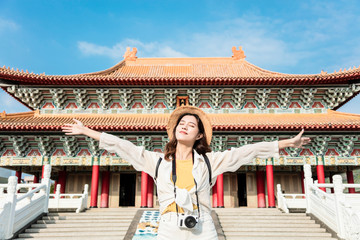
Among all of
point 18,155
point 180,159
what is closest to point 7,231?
point 18,155

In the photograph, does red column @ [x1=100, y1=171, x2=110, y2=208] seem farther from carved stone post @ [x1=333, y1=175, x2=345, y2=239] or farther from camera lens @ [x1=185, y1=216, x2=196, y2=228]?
camera lens @ [x1=185, y1=216, x2=196, y2=228]

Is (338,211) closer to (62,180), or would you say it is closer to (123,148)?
(123,148)

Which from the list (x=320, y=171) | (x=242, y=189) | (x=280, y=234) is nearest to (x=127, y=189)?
(x=242, y=189)

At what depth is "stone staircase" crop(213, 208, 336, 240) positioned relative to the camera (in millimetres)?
8992

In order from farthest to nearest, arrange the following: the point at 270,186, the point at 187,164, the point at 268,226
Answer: the point at 270,186
the point at 268,226
the point at 187,164

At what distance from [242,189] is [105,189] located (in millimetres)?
7800

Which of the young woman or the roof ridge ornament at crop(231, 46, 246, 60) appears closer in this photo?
the young woman

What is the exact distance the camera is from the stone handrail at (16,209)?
27.5ft

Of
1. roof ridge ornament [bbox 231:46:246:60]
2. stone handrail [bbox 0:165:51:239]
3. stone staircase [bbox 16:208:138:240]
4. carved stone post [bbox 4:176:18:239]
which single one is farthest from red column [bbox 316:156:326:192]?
carved stone post [bbox 4:176:18:239]

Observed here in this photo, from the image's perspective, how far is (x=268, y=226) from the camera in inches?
385

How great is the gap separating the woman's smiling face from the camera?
74cm

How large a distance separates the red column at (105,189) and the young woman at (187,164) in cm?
1350

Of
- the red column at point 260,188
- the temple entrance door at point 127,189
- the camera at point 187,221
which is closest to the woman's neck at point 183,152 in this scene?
the camera at point 187,221

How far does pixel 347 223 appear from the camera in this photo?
325 inches
